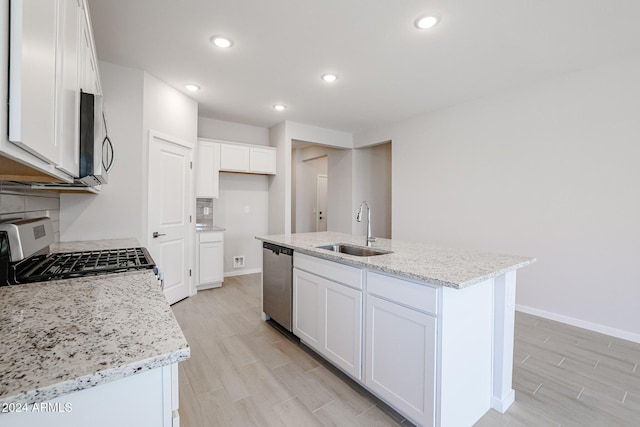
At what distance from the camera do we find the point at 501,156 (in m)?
3.54

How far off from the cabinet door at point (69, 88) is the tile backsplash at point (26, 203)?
826 mm

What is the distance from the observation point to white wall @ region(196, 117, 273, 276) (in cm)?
484

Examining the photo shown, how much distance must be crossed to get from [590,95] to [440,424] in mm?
3351

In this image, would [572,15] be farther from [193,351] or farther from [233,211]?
[233,211]

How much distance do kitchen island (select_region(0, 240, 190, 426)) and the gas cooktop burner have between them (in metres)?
0.36

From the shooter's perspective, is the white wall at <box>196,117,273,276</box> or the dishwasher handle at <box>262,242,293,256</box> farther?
Answer: the white wall at <box>196,117,273,276</box>

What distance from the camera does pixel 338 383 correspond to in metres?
2.05

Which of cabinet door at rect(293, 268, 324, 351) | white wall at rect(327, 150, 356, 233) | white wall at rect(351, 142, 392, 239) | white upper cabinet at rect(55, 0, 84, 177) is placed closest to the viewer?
white upper cabinet at rect(55, 0, 84, 177)

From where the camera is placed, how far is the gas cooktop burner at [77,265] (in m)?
1.39

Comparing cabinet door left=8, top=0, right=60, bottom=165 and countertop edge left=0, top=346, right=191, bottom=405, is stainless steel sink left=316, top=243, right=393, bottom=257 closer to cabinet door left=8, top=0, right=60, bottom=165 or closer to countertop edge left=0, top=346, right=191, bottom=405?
countertop edge left=0, top=346, right=191, bottom=405

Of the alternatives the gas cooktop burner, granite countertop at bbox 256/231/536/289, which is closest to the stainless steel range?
the gas cooktop burner

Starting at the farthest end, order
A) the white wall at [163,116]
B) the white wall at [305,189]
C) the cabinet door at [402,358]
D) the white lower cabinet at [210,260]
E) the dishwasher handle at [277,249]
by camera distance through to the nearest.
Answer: the white wall at [305,189], the white lower cabinet at [210,260], the white wall at [163,116], the dishwasher handle at [277,249], the cabinet door at [402,358]

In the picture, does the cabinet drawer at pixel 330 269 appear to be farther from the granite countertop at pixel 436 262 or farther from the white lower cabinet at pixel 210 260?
the white lower cabinet at pixel 210 260

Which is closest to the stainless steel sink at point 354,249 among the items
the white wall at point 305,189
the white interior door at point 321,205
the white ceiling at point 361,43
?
the white ceiling at point 361,43
